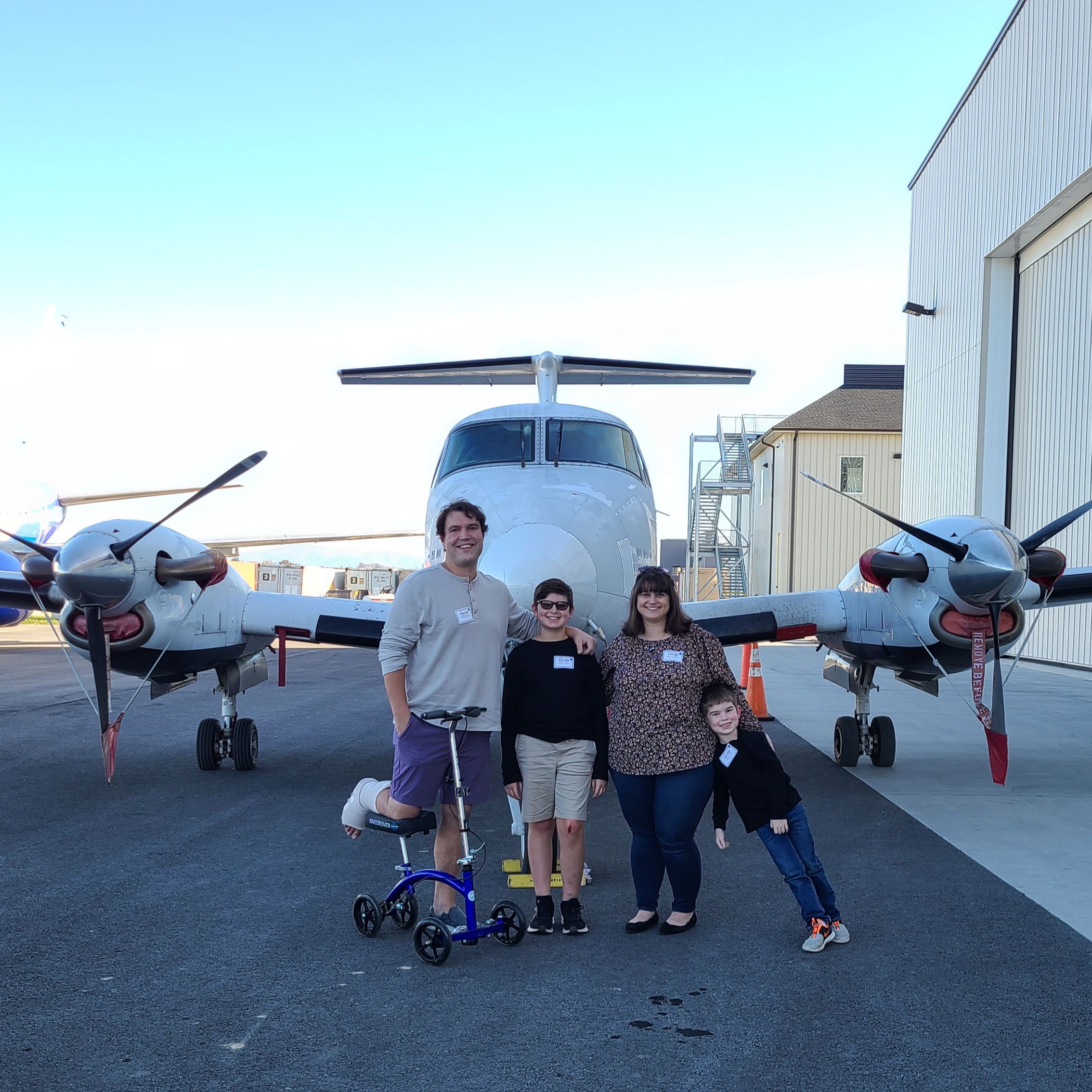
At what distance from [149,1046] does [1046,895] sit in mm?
4439

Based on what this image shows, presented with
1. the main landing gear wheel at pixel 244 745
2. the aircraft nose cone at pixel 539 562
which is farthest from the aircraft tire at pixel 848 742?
the main landing gear wheel at pixel 244 745

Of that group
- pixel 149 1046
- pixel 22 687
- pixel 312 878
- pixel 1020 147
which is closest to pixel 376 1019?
pixel 149 1046

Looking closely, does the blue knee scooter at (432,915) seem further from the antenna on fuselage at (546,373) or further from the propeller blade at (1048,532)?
the antenna on fuselage at (546,373)

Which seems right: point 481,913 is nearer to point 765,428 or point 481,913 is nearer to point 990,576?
point 990,576

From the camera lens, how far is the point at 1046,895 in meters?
5.38

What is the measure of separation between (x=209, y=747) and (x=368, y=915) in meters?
4.83

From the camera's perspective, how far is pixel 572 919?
4773 millimetres

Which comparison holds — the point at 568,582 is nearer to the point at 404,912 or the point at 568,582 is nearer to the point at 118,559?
the point at 404,912

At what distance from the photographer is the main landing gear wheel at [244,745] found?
355 inches

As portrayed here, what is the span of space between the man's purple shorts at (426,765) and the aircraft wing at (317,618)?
11.2 ft

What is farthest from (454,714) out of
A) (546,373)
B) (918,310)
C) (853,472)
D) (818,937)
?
(853,472)

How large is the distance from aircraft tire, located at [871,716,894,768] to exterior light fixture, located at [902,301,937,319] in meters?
18.3

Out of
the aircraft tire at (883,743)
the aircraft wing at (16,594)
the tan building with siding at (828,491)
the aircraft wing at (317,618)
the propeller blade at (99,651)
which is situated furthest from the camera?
the tan building with siding at (828,491)

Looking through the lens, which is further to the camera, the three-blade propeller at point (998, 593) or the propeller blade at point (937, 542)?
the propeller blade at point (937, 542)
